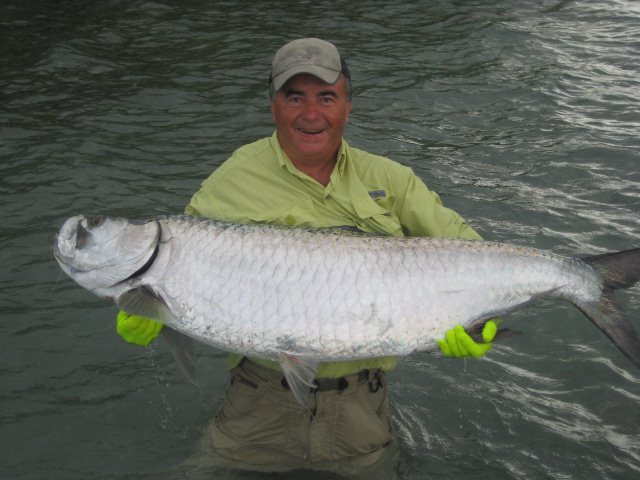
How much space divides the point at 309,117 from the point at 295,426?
1.84 meters

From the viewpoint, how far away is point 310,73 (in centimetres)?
446

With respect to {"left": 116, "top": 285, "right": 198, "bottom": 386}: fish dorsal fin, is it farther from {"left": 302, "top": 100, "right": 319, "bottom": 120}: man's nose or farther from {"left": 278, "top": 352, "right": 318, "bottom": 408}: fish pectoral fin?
{"left": 302, "top": 100, "right": 319, "bottom": 120}: man's nose

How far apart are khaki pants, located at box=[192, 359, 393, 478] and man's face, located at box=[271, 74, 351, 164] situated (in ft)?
4.35

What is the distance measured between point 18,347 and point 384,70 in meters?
8.41

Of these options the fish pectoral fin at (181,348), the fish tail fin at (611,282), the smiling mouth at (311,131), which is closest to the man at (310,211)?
the smiling mouth at (311,131)

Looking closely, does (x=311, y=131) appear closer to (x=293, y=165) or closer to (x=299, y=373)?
(x=293, y=165)

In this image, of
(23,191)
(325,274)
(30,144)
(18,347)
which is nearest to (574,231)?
(325,274)

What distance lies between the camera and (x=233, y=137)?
10406 millimetres

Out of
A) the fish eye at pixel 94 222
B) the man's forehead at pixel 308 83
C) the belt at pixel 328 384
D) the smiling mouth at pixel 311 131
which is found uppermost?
the man's forehead at pixel 308 83

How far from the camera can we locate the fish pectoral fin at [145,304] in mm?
4191

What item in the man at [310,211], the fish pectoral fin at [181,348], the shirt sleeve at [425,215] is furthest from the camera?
the shirt sleeve at [425,215]

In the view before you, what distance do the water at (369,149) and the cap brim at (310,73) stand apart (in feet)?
8.71

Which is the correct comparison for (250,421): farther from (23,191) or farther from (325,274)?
(23,191)

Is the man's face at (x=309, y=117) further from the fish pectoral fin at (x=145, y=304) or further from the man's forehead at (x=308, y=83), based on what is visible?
the fish pectoral fin at (x=145, y=304)
